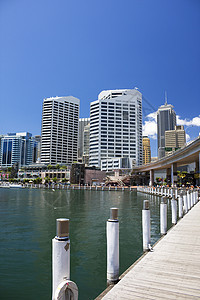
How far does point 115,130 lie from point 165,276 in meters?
155

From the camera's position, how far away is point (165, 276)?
5016 millimetres

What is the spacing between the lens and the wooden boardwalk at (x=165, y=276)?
13.7ft

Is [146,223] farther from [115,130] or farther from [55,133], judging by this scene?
[55,133]

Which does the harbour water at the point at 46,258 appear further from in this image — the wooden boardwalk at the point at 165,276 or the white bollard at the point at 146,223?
the wooden boardwalk at the point at 165,276

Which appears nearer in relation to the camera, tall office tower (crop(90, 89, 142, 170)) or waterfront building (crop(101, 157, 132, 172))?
waterfront building (crop(101, 157, 132, 172))

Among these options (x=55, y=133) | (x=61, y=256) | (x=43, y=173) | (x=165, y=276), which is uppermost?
(x=55, y=133)

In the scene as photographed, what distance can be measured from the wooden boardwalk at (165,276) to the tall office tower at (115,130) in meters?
141

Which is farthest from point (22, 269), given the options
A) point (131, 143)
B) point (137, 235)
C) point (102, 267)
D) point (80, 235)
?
point (131, 143)

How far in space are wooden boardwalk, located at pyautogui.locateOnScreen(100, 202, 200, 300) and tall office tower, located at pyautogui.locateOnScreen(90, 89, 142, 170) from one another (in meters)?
141

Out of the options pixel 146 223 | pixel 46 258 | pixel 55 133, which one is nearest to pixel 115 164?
pixel 55 133

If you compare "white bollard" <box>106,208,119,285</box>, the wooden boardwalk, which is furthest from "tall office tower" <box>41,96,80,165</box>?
"white bollard" <box>106,208,119,285</box>

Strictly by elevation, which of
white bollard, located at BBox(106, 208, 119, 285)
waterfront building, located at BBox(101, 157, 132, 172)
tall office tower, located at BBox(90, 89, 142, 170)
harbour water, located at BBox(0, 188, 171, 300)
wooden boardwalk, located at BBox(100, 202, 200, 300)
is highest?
tall office tower, located at BBox(90, 89, 142, 170)

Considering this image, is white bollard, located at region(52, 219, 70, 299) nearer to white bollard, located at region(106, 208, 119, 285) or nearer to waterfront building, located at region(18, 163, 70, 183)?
white bollard, located at region(106, 208, 119, 285)

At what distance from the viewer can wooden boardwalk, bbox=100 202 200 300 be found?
417 centimetres
